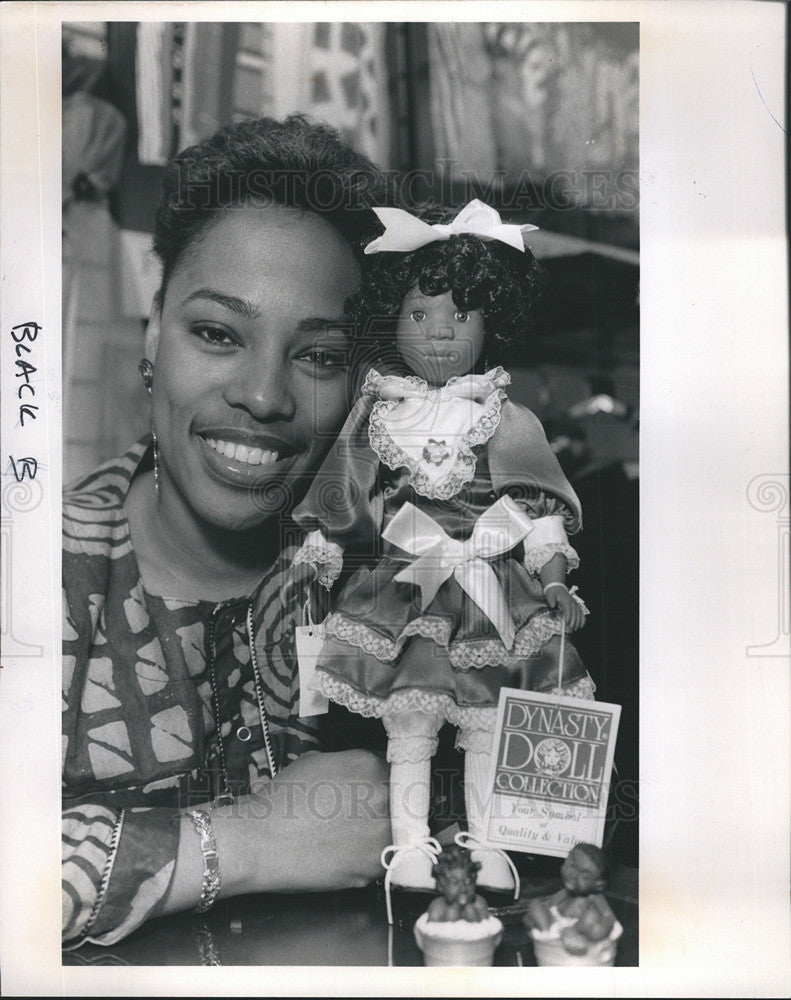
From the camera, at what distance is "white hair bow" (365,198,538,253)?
2094 mm

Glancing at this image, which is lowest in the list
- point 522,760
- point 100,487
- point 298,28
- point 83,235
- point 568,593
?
point 522,760

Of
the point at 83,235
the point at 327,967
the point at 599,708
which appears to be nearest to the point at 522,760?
the point at 599,708

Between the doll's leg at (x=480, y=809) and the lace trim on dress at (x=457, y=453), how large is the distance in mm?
470

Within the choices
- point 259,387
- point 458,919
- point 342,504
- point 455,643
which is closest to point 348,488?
point 342,504

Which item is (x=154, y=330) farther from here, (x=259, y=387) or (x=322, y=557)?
(x=322, y=557)

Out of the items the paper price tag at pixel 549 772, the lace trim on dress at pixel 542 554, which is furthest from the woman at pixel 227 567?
the lace trim on dress at pixel 542 554

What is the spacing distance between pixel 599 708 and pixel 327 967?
734 millimetres

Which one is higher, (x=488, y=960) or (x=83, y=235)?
(x=83, y=235)

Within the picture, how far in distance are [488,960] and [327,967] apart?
1.03 ft

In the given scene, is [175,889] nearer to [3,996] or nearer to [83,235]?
[3,996]

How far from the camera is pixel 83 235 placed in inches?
85.1

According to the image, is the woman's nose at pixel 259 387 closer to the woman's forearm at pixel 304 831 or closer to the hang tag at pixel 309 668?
the hang tag at pixel 309 668

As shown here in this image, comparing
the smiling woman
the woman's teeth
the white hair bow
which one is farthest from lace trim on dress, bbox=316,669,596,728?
the white hair bow

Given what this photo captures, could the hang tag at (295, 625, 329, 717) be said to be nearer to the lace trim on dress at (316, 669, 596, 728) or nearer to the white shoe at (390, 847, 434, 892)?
the lace trim on dress at (316, 669, 596, 728)
